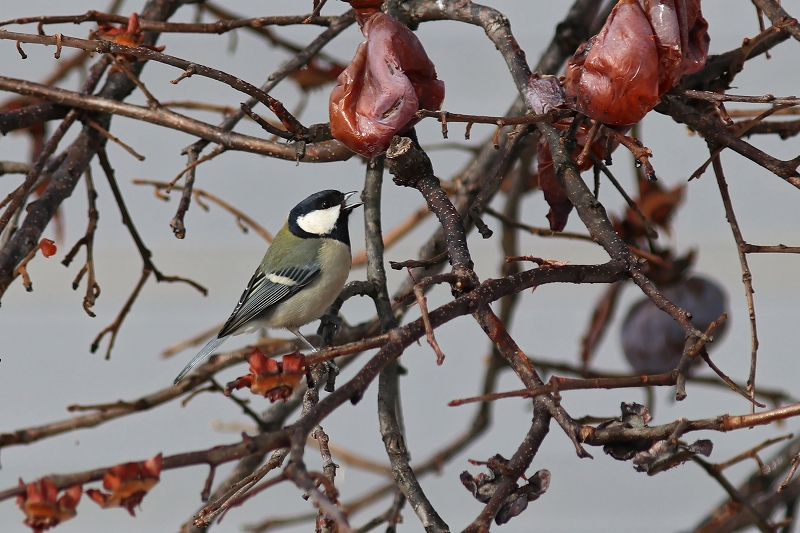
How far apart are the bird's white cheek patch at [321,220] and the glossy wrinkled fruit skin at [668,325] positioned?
1.42 feet

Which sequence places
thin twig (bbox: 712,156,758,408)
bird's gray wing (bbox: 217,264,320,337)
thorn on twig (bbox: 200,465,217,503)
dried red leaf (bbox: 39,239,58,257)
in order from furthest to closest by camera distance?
bird's gray wing (bbox: 217,264,320,337) → dried red leaf (bbox: 39,239,58,257) → thin twig (bbox: 712,156,758,408) → thorn on twig (bbox: 200,465,217,503)

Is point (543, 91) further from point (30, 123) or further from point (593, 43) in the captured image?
point (30, 123)

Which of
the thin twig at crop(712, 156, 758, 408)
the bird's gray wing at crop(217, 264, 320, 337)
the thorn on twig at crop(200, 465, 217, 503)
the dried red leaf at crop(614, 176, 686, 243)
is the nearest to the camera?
the thorn on twig at crop(200, 465, 217, 503)

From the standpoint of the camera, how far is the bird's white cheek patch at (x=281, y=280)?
3.69 ft

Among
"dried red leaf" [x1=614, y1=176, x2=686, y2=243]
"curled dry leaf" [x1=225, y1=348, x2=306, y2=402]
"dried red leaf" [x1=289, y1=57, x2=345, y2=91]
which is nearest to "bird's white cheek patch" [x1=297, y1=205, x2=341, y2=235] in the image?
"dried red leaf" [x1=289, y1=57, x2=345, y2=91]

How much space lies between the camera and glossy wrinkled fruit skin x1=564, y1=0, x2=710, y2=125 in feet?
1.63

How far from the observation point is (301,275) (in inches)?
44.5

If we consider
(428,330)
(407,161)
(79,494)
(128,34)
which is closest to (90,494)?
(79,494)

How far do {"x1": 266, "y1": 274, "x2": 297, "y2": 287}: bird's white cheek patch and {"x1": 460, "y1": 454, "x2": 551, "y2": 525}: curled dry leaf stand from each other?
0.71 m

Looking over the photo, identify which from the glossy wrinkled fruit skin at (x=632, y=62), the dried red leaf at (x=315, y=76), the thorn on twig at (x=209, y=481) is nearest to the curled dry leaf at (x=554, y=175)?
the glossy wrinkled fruit skin at (x=632, y=62)

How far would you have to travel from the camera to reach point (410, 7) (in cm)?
71

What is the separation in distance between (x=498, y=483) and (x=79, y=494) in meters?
0.20

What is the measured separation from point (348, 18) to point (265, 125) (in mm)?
234

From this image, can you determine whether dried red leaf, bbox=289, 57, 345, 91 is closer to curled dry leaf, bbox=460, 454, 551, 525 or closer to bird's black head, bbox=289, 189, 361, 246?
bird's black head, bbox=289, 189, 361, 246
